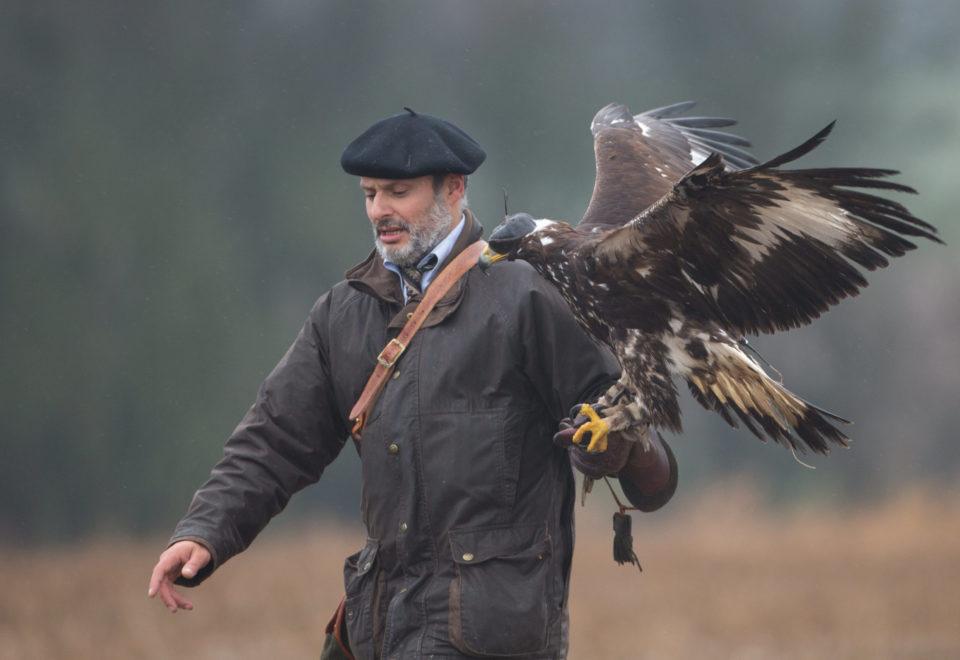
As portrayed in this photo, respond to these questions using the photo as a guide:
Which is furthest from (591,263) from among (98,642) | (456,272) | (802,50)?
(802,50)

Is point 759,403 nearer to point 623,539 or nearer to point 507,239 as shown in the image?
point 623,539

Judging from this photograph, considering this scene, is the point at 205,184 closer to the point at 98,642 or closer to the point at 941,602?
the point at 98,642

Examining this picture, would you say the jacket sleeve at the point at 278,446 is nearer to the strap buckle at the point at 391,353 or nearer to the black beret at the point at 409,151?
the strap buckle at the point at 391,353

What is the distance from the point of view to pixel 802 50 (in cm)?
1413

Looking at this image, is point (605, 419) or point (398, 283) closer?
point (605, 419)

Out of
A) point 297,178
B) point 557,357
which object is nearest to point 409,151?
point 557,357

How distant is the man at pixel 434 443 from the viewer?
2.98m

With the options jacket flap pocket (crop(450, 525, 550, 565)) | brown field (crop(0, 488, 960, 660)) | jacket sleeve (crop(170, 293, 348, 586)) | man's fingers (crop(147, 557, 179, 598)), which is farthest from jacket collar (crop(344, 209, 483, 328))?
brown field (crop(0, 488, 960, 660))

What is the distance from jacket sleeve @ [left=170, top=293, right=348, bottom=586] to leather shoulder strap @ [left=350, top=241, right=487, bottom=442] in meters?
0.14

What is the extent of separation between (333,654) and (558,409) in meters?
0.78

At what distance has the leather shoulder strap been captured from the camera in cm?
309

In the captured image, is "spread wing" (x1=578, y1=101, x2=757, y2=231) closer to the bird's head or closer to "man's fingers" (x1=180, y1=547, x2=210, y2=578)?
the bird's head

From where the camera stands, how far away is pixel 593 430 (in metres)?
2.96

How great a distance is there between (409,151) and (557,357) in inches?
22.4
